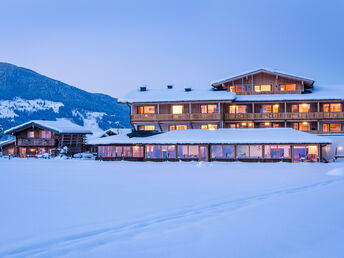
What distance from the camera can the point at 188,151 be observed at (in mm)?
32750

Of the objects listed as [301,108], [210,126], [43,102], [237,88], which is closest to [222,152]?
[210,126]

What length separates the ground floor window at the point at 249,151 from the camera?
Result: 31.3 m

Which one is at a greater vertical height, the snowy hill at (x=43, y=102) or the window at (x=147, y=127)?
the snowy hill at (x=43, y=102)

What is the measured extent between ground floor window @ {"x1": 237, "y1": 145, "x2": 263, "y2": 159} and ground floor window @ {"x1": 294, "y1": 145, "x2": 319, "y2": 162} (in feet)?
11.8

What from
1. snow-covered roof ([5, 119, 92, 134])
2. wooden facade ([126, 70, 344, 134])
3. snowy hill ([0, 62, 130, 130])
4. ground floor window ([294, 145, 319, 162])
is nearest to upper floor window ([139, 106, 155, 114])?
wooden facade ([126, 70, 344, 134])

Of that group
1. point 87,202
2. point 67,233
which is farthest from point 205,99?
point 67,233

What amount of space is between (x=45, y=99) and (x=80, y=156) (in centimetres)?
12282

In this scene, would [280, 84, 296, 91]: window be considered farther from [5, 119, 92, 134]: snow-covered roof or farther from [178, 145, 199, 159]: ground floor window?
[5, 119, 92, 134]: snow-covered roof

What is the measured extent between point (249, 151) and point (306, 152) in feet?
18.8

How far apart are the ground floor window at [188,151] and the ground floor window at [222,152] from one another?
5.73 ft

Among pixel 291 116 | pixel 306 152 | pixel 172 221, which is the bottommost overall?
pixel 172 221

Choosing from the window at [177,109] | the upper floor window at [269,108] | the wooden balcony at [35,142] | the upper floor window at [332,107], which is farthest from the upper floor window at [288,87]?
the wooden balcony at [35,142]

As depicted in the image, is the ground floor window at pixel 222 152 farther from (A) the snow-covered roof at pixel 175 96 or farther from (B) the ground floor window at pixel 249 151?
(A) the snow-covered roof at pixel 175 96

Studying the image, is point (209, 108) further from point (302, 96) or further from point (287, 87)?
point (302, 96)
